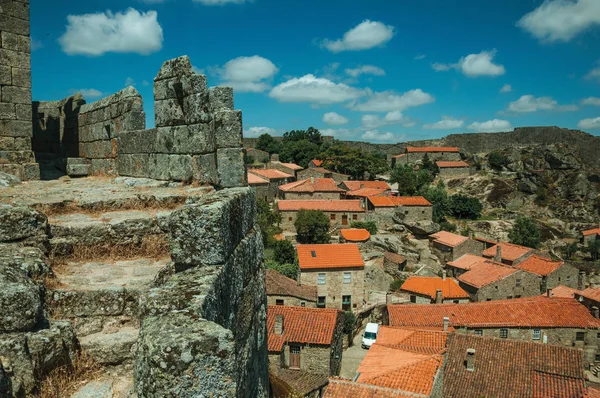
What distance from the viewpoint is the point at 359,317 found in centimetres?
2802

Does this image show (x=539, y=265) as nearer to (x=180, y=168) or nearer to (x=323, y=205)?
(x=323, y=205)

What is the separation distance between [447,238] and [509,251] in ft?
18.6

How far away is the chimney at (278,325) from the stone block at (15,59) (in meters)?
14.1

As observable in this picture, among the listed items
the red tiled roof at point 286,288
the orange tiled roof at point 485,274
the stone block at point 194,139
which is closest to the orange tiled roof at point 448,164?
the orange tiled roof at point 485,274

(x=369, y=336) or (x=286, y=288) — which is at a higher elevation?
(x=286, y=288)

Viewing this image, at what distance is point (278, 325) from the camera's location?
19625 mm

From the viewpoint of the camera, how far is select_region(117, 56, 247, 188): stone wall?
236 inches

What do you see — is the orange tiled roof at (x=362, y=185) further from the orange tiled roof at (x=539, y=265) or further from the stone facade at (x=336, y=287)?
the stone facade at (x=336, y=287)

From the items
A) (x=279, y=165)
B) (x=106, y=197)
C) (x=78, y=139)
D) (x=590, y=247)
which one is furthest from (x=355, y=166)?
(x=106, y=197)

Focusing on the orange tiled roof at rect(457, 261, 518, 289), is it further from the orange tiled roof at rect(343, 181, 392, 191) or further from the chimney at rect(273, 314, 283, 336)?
the orange tiled roof at rect(343, 181, 392, 191)

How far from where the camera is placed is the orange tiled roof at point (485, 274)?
Answer: 106 ft

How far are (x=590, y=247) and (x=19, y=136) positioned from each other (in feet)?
167

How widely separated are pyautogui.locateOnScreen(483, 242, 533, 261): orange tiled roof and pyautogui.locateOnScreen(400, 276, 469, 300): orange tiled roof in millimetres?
9168

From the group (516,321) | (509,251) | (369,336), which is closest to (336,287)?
(369,336)
